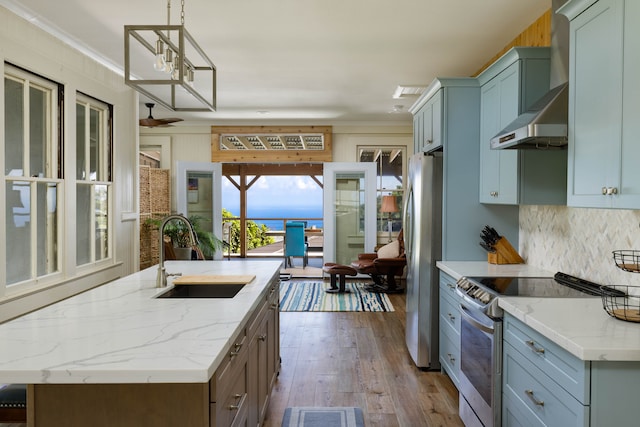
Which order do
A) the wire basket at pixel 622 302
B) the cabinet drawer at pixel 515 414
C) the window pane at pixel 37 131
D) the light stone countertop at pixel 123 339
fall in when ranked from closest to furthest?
1. the light stone countertop at pixel 123 339
2. the wire basket at pixel 622 302
3. the cabinet drawer at pixel 515 414
4. the window pane at pixel 37 131

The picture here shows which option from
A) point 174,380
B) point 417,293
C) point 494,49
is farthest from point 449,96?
point 174,380

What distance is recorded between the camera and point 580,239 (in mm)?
2662

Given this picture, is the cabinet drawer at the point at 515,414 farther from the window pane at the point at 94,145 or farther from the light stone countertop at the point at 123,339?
the window pane at the point at 94,145

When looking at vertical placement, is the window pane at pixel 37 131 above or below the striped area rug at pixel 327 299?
above

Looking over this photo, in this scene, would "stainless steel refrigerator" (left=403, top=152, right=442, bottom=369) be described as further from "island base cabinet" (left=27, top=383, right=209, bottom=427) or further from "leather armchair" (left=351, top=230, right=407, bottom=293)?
"leather armchair" (left=351, top=230, right=407, bottom=293)

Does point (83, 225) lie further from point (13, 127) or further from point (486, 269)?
point (486, 269)

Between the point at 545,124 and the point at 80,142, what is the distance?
146 inches

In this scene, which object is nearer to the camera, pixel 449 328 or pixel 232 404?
pixel 232 404

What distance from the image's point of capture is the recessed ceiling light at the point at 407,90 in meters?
5.11

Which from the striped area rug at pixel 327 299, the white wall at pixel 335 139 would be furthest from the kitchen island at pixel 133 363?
the white wall at pixel 335 139

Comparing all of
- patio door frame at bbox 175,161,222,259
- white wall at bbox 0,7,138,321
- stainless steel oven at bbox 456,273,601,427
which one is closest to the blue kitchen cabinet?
stainless steel oven at bbox 456,273,601,427

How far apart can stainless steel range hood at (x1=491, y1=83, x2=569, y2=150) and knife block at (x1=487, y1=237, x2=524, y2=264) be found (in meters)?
1.08

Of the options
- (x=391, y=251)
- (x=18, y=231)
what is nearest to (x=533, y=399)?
(x=18, y=231)

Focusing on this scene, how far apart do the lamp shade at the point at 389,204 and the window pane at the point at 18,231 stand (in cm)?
543
